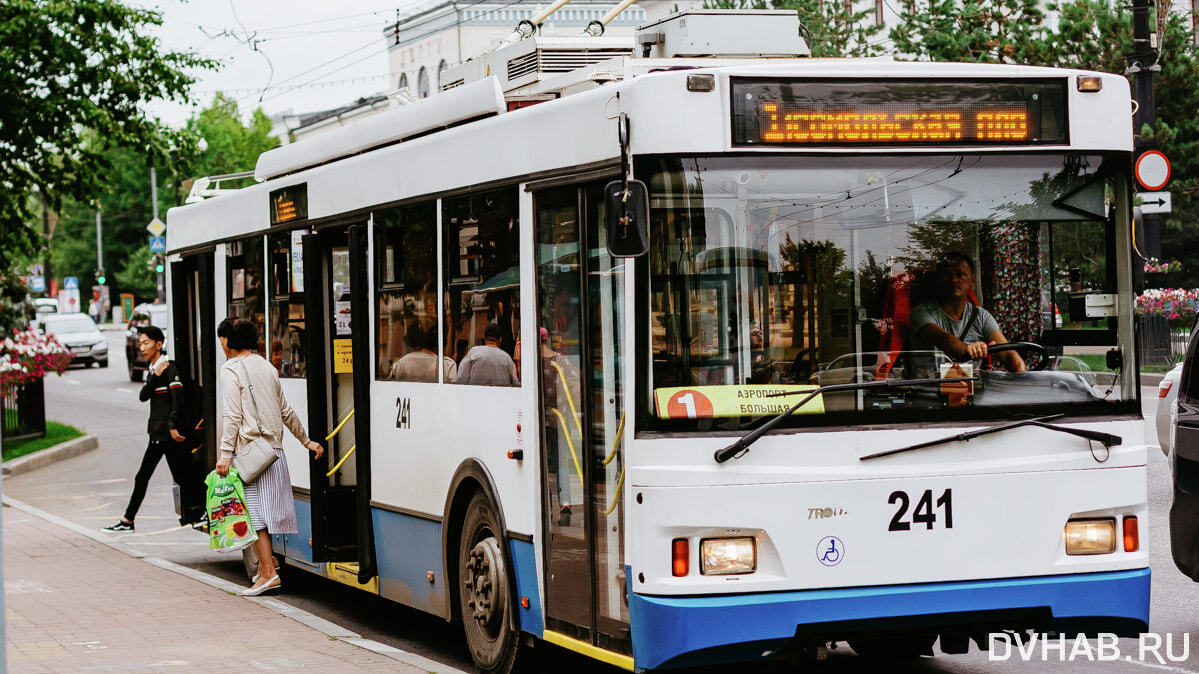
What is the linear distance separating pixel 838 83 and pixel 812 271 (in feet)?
2.61

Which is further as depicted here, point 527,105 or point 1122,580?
point 527,105

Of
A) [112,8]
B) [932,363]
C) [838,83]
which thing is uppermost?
[112,8]

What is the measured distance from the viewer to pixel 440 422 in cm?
896

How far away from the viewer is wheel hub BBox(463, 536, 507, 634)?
824cm

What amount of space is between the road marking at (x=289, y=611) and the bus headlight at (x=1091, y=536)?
2999 mm

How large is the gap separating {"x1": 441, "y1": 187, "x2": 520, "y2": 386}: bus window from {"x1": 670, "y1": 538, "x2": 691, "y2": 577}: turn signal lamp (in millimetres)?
1757

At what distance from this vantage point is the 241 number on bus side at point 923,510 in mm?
6672

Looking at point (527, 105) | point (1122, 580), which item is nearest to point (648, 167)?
point (527, 105)

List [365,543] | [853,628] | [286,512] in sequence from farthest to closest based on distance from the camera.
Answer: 1. [286,512]
2. [365,543]
3. [853,628]

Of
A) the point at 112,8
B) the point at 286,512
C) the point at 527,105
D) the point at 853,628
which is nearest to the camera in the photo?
the point at 853,628

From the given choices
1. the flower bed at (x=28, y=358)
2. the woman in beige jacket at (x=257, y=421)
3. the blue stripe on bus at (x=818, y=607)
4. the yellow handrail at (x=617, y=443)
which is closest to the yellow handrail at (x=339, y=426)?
the woman in beige jacket at (x=257, y=421)

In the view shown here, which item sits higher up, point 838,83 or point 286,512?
point 838,83

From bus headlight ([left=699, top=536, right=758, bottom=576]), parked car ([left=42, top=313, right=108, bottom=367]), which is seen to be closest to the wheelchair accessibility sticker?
bus headlight ([left=699, top=536, right=758, bottom=576])

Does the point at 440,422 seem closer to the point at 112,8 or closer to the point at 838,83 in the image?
the point at 838,83
